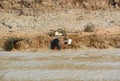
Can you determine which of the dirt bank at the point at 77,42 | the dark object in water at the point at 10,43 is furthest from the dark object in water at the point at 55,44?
the dark object in water at the point at 10,43

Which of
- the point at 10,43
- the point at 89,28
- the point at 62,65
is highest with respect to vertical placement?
the point at 89,28

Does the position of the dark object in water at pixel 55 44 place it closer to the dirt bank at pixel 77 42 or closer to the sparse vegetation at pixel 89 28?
the dirt bank at pixel 77 42

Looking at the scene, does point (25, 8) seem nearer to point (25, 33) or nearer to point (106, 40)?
point (25, 33)

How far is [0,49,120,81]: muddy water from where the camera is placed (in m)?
16.7

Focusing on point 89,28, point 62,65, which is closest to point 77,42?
point 89,28

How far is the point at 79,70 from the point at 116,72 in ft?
4.94

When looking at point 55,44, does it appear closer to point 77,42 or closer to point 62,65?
point 77,42

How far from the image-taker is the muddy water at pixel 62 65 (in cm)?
1673

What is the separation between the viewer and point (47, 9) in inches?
1473

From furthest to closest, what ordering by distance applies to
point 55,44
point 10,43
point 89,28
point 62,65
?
point 89,28 → point 10,43 → point 55,44 → point 62,65

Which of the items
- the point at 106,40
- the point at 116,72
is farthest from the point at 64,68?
the point at 106,40

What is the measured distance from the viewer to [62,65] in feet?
65.0

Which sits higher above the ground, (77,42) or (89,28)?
(89,28)

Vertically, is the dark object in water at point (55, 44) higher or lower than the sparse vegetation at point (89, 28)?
lower
